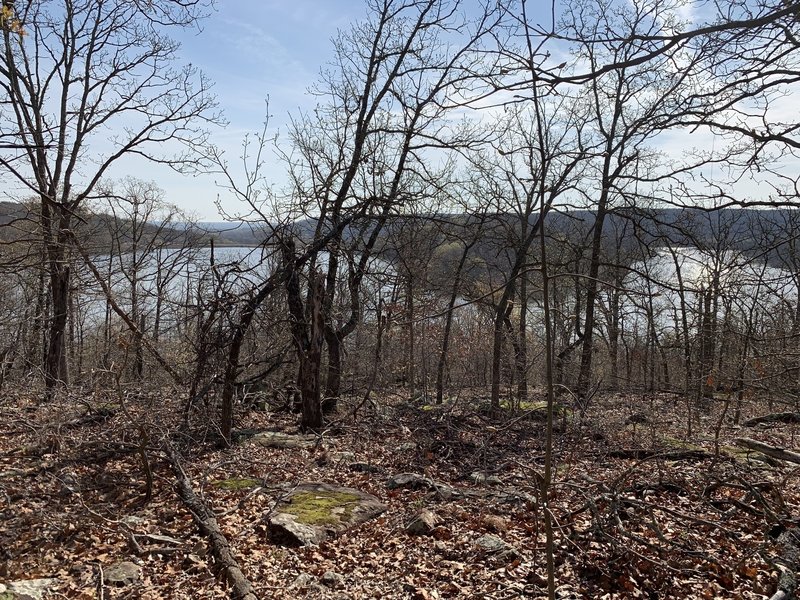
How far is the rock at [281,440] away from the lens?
7.77 metres

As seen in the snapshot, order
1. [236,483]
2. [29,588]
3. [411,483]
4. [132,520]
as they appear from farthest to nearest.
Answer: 1. [411,483]
2. [236,483]
3. [132,520]
4. [29,588]

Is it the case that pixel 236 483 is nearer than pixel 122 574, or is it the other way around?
pixel 122 574

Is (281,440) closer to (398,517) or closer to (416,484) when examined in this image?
(416,484)

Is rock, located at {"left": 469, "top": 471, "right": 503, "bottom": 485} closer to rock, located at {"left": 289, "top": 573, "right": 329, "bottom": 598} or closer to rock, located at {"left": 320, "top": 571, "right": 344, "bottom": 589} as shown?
rock, located at {"left": 320, "top": 571, "right": 344, "bottom": 589}

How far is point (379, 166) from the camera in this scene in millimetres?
10914

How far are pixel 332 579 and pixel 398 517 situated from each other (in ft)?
3.89

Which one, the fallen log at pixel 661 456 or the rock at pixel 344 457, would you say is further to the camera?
the rock at pixel 344 457

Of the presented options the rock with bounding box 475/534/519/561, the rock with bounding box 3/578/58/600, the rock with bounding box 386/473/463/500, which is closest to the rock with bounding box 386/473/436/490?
the rock with bounding box 386/473/463/500

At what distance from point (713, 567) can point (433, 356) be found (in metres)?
17.6

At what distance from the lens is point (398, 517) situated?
5.30 metres

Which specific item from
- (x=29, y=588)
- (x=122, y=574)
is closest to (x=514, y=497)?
(x=122, y=574)

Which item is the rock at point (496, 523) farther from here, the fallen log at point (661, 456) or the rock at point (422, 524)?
the fallen log at point (661, 456)

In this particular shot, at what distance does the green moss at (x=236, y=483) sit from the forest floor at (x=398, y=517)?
34mm

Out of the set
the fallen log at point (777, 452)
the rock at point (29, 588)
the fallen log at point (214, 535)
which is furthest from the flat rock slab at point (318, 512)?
the fallen log at point (777, 452)
